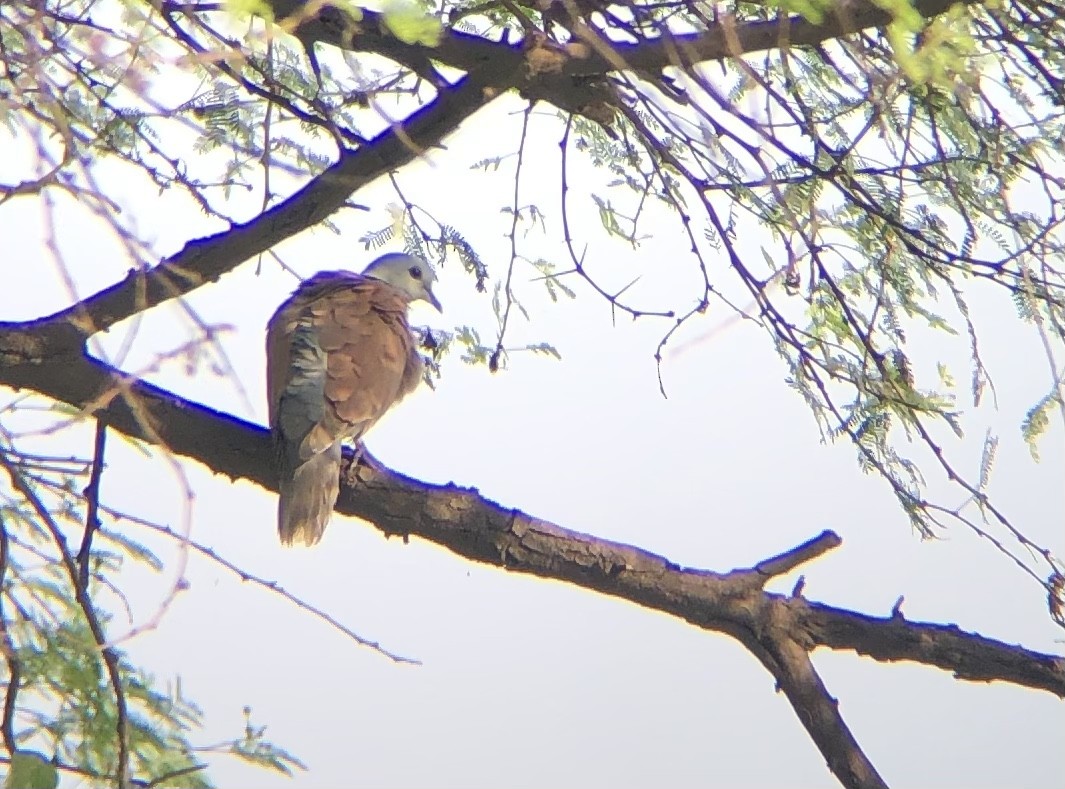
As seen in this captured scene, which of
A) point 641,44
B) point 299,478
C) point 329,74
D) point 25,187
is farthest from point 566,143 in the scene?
point 25,187

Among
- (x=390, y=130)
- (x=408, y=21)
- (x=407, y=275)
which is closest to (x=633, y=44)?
(x=390, y=130)

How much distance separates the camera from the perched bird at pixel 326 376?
3492 mm

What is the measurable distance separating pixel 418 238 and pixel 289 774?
1591 mm

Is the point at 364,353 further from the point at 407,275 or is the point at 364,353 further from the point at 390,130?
the point at 407,275

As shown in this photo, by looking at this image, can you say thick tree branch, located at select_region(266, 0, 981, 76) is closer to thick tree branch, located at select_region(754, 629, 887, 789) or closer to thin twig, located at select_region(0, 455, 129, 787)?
thin twig, located at select_region(0, 455, 129, 787)

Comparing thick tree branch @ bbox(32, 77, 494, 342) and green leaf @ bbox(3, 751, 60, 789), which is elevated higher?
thick tree branch @ bbox(32, 77, 494, 342)

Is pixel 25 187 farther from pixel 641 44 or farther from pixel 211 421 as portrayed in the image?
pixel 211 421

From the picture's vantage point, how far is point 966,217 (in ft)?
10.4

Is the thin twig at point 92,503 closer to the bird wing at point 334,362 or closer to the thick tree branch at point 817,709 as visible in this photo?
the bird wing at point 334,362

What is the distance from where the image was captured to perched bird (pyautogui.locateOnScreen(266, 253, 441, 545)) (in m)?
3.49

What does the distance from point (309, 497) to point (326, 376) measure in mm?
504

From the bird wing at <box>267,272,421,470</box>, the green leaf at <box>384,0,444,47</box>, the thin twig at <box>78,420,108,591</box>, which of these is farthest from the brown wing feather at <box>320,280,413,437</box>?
the green leaf at <box>384,0,444,47</box>

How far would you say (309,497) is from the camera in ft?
11.5

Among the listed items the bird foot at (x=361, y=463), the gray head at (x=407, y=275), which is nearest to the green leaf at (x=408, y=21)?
the bird foot at (x=361, y=463)
